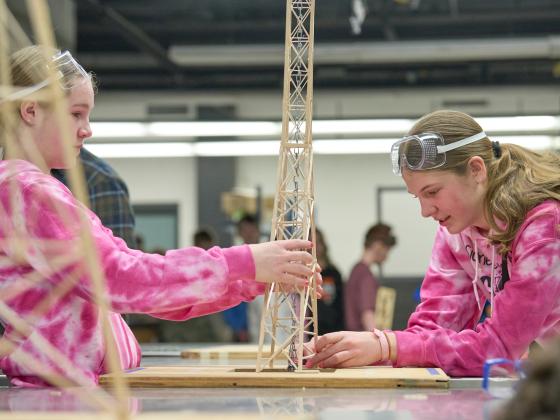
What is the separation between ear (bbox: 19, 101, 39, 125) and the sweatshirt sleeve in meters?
0.20

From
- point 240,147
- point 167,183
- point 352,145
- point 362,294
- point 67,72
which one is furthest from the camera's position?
point 167,183

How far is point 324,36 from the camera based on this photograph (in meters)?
11.3

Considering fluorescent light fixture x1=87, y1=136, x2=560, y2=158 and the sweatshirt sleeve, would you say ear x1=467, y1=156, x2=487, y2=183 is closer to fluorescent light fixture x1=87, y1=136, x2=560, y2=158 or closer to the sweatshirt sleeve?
the sweatshirt sleeve

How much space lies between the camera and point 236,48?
9414 mm

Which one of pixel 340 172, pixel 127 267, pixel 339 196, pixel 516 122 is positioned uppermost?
pixel 516 122

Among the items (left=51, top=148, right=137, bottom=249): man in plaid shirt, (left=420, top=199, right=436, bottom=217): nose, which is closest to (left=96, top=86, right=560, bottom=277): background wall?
(left=51, top=148, right=137, bottom=249): man in plaid shirt

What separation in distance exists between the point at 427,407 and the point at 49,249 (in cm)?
82

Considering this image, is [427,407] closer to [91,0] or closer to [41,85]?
[41,85]

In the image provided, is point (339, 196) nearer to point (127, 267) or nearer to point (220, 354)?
point (220, 354)

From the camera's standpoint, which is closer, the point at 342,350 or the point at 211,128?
the point at 342,350

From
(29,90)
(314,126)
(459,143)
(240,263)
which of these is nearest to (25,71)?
(29,90)

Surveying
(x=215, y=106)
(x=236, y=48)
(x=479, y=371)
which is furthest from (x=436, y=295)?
(x=215, y=106)

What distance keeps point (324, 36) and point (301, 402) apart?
10.2 meters

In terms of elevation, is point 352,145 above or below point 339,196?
above
